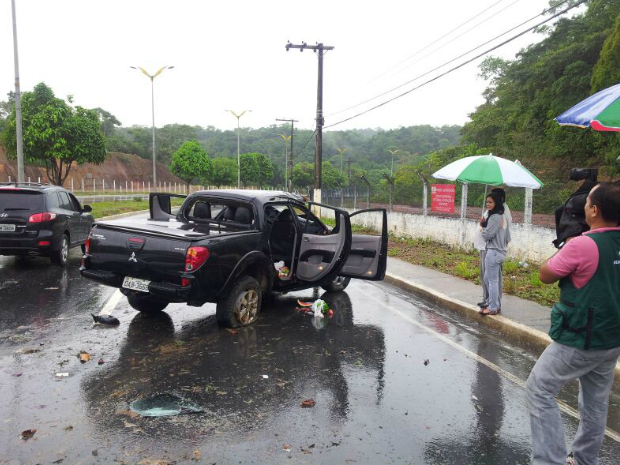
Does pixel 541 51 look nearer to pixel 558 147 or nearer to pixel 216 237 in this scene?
pixel 558 147

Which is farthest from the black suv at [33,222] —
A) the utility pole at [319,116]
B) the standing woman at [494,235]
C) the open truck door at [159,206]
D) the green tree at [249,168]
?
the green tree at [249,168]

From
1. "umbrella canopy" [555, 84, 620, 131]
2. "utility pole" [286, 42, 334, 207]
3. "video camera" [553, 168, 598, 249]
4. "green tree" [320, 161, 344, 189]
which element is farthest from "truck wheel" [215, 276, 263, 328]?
"green tree" [320, 161, 344, 189]

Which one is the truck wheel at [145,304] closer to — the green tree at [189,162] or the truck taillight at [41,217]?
the truck taillight at [41,217]

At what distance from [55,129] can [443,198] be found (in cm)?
1964

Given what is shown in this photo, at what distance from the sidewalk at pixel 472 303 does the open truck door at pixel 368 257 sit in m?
1.47

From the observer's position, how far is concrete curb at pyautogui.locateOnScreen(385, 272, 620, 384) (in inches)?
244

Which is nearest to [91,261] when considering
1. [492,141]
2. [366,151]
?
[492,141]

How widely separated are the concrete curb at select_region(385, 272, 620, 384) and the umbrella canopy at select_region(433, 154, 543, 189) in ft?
6.66

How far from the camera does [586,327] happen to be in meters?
2.94

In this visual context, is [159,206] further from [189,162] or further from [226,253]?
[189,162]

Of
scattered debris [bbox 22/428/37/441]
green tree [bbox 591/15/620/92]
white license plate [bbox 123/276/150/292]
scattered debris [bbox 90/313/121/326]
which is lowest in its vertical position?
scattered debris [bbox 22/428/37/441]

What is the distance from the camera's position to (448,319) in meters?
7.51

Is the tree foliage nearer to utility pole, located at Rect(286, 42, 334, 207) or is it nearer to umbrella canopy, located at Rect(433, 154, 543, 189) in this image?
utility pole, located at Rect(286, 42, 334, 207)

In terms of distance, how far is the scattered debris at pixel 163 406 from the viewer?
3.89 m
